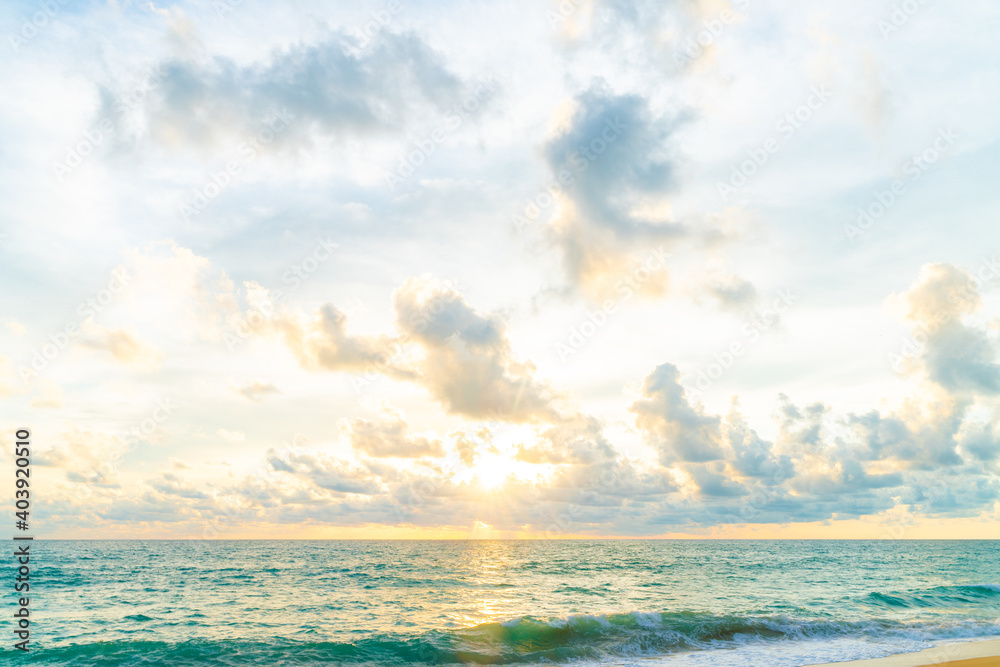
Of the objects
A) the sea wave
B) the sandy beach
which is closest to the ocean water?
the sea wave

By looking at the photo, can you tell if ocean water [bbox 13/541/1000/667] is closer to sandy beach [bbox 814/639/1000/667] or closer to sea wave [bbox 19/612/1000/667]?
sea wave [bbox 19/612/1000/667]

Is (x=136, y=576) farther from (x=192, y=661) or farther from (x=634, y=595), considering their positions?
(x=634, y=595)

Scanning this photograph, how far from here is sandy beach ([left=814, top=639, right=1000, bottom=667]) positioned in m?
21.5

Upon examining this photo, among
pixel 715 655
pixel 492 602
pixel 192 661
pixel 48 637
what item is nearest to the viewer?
pixel 192 661

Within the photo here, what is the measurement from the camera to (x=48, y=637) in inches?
1086

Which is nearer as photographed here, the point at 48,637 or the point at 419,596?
the point at 48,637

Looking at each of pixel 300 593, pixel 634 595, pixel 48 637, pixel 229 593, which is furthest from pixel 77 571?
pixel 634 595

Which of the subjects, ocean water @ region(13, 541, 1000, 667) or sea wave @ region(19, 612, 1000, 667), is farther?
ocean water @ region(13, 541, 1000, 667)

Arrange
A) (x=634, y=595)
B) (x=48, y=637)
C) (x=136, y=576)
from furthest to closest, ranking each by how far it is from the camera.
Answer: (x=136, y=576) → (x=634, y=595) → (x=48, y=637)

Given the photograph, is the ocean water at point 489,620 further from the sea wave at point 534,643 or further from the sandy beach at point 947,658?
the sandy beach at point 947,658

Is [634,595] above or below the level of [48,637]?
below

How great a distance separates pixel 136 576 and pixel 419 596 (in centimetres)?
3893

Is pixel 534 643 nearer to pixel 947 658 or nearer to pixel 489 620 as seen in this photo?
pixel 489 620

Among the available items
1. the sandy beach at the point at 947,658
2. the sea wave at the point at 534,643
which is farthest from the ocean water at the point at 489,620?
the sandy beach at the point at 947,658
